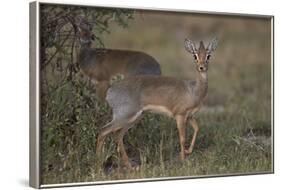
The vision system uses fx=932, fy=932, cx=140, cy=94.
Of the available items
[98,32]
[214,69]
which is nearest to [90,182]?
[98,32]

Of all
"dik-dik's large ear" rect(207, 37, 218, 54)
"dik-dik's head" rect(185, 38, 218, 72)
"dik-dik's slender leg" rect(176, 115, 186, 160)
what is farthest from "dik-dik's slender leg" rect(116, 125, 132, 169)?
"dik-dik's large ear" rect(207, 37, 218, 54)

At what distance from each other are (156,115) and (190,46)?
633 mm

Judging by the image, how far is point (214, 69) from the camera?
321 inches

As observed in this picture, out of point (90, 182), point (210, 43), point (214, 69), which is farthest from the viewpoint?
point (214, 69)

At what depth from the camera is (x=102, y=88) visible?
7.24 metres

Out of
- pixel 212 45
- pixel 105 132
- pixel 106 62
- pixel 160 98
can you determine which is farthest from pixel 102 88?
pixel 212 45

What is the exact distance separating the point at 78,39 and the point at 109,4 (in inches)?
14.1

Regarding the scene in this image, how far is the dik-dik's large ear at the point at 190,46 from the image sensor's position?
24.7 ft

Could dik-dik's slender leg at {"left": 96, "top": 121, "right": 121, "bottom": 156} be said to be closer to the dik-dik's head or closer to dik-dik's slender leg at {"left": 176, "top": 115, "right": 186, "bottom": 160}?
dik-dik's slender leg at {"left": 176, "top": 115, "right": 186, "bottom": 160}

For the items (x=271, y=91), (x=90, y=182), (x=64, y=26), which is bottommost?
(x=90, y=182)

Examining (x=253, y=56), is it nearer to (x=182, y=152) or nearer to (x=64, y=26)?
(x=182, y=152)

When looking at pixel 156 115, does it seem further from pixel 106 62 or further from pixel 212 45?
pixel 212 45

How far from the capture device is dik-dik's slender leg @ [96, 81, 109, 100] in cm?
722

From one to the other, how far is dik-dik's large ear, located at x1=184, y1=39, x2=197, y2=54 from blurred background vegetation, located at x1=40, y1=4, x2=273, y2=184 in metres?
0.06
